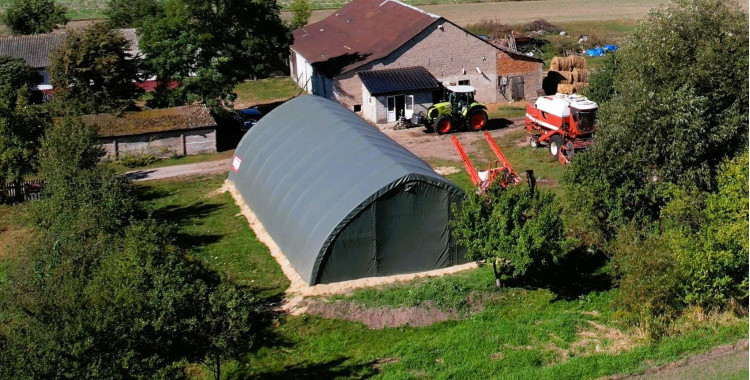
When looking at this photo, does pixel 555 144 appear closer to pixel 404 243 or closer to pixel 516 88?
pixel 516 88

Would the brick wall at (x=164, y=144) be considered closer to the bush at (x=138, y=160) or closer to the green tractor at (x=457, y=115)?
the bush at (x=138, y=160)

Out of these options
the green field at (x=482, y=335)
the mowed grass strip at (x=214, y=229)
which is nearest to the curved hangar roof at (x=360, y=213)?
the mowed grass strip at (x=214, y=229)

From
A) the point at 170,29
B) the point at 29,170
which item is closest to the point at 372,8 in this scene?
the point at 170,29

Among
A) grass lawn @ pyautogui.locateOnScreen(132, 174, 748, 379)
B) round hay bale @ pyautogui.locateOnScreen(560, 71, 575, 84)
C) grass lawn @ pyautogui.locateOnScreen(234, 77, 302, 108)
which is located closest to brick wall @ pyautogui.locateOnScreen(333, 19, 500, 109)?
round hay bale @ pyautogui.locateOnScreen(560, 71, 575, 84)

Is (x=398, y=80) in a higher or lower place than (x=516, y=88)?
higher

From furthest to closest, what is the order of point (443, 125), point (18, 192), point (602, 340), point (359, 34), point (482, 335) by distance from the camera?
point (359, 34), point (443, 125), point (18, 192), point (482, 335), point (602, 340)

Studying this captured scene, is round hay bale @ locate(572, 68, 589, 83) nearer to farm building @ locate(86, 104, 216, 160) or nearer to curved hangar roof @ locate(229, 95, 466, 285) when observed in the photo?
farm building @ locate(86, 104, 216, 160)

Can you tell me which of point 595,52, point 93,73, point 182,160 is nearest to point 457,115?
point 182,160
